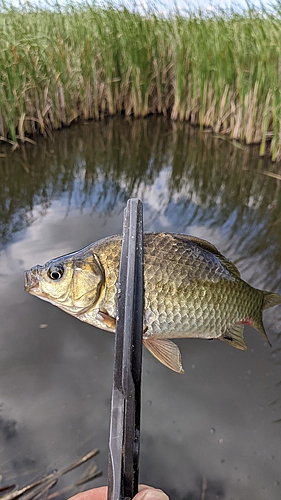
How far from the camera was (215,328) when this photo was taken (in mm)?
1458

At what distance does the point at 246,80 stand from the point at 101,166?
2610 millimetres

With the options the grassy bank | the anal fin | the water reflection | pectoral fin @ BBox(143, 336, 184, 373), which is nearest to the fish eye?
pectoral fin @ BBox(143, 336, 184, 373)

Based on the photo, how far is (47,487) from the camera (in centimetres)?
160

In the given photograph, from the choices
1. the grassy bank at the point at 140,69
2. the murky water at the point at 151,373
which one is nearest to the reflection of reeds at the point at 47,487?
the murky water at the point at 151,373

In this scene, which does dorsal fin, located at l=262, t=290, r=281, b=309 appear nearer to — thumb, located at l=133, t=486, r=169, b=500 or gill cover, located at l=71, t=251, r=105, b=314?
gill cover, located at l=71, t=251, r=105, b=314

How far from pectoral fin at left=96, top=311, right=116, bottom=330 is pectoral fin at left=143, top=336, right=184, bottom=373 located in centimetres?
17

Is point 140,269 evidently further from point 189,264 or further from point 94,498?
point 94,498

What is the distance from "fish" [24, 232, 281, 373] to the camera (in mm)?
1365

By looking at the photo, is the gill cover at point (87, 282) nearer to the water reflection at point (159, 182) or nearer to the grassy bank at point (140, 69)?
the water reflection at point (159, 182)

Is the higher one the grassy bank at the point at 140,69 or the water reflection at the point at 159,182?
the grassy bank at the point at 140,69

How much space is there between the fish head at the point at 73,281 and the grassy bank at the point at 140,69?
429 centimetres

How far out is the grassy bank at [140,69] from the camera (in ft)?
16.7

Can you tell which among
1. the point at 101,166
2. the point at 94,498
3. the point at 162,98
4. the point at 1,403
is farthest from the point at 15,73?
the point at 94,498

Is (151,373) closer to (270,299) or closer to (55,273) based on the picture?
(270,299)
